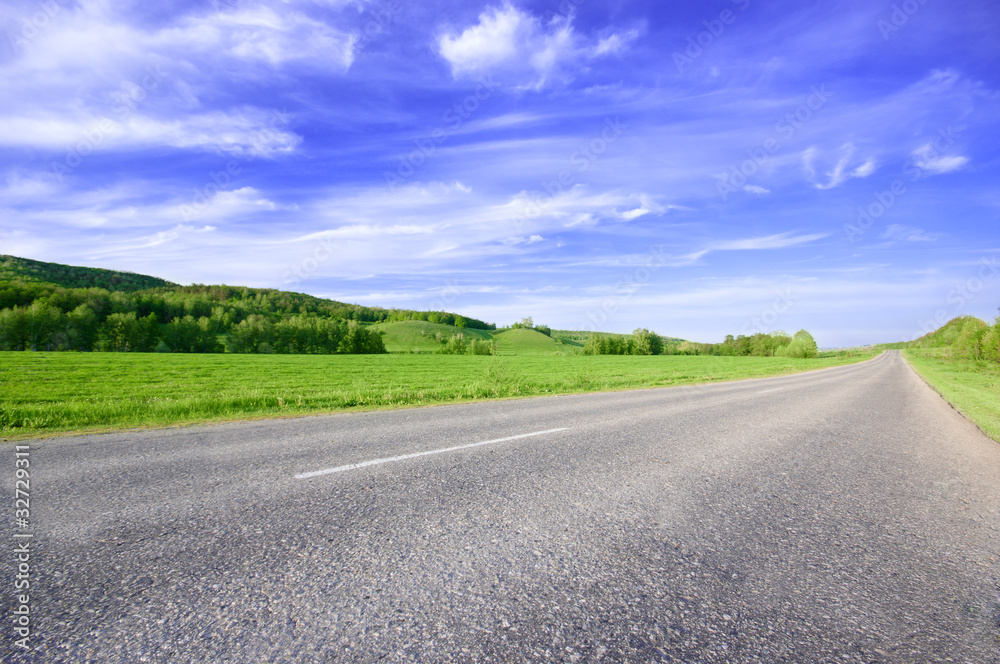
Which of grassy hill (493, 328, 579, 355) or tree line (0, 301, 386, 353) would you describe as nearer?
tree line (0, 301, 386, 353)

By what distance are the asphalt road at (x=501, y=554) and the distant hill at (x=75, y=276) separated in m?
156

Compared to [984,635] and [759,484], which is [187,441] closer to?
[759,484]

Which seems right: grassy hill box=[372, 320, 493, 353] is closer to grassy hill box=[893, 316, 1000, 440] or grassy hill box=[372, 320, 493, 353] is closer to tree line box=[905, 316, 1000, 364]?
tree line box=[905, 316, 1000, 364]

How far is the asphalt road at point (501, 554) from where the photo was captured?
86.0 inches

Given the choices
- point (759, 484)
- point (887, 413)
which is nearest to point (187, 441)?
point (759, 484)

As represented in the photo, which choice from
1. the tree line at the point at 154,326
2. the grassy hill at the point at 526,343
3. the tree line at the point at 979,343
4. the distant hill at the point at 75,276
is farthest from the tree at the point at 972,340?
the distant hill at the point at 75,276

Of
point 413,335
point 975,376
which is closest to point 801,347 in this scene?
point 975,376

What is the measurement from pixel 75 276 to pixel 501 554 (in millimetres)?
189582

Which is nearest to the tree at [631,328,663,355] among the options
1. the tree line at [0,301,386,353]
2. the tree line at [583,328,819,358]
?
the tree line at [583,328,819,358]

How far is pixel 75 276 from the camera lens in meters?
135

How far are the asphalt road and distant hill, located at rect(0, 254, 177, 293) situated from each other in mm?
155840

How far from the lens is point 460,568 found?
2.88 meters

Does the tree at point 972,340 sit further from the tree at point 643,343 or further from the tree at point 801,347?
the tree at point 643,343

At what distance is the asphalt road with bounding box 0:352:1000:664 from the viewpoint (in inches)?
86.0
